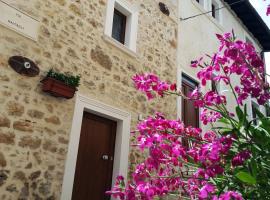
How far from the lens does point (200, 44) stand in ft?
28.5

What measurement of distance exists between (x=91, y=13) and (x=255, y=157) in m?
3.97

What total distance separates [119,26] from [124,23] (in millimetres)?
153

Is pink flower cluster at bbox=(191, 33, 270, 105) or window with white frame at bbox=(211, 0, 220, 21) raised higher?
window with white frame at bbox=(211, 0, 220, 21)

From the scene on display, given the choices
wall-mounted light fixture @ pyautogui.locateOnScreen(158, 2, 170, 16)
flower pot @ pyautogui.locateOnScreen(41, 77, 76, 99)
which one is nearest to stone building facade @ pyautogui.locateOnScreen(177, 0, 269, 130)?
wall-mounted light fixture @ pyautogui.locateOnScreen(158, 2, 170, 16)

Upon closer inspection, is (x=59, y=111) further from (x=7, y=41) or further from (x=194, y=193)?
(x=194, y=193)

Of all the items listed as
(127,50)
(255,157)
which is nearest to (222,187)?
(255,157)

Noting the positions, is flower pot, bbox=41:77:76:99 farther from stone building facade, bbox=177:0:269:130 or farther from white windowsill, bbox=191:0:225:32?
white windowsill, bbox=191:0:225:32

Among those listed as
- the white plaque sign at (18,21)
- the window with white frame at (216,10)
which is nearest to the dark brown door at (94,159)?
the white plaque sign at (18,21)

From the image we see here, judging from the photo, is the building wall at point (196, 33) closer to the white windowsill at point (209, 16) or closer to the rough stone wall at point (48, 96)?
the white windowsill at point (209, 16)

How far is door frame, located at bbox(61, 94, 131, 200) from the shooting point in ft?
14.3

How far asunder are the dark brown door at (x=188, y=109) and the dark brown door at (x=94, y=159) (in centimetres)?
258

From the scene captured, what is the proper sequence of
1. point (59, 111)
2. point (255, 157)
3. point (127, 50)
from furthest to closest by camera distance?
point (127, 50) → point (59, 111) → point (255, 157)

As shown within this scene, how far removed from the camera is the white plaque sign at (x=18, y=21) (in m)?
4.03

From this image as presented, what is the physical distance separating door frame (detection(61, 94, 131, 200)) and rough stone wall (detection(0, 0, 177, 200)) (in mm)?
91
